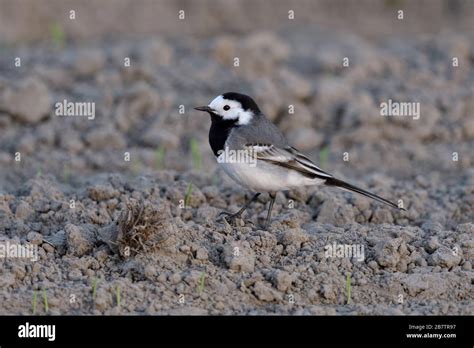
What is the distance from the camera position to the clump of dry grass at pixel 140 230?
24.1ft

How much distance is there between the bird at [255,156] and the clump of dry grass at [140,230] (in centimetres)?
98

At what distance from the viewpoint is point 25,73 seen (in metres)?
12.2

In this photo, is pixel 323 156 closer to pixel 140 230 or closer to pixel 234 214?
pixel 234 214

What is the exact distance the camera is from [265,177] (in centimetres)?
822

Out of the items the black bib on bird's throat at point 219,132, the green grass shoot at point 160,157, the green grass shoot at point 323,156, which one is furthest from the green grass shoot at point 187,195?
the green grass shoot at point 323,156

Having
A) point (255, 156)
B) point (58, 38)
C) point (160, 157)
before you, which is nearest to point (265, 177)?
point (255, 156)

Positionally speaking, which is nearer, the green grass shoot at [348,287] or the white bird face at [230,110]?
the green grass shoot at [348,287]

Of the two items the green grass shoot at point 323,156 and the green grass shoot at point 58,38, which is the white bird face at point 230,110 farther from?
the green grass shoot at point 58,38

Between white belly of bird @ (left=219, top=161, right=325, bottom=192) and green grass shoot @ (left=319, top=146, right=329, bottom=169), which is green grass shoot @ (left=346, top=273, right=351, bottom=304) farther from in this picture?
green grass shoot @ (left=319, top=146, right=329, bottom=169)

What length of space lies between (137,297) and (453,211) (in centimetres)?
371

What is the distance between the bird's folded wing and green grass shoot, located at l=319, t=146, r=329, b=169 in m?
2.06

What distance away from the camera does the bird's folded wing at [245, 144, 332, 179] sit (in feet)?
27.2

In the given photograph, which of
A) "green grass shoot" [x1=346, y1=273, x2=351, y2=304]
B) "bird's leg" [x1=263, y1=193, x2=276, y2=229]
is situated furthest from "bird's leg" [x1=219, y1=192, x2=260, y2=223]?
"green grass shoot" [x1=346, y1=273, x2=351, y2=304]

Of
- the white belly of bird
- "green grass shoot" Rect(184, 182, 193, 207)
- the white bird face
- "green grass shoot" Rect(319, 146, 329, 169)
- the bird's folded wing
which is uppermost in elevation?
the white bird face
